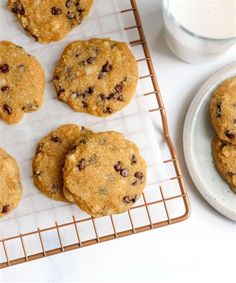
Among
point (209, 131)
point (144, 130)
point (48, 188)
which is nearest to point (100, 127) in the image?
point (144, 130)

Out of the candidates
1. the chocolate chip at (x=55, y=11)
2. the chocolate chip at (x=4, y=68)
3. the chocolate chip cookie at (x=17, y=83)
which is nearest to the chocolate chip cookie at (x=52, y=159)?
the chocolate chip cookie at (x=17, y=83)

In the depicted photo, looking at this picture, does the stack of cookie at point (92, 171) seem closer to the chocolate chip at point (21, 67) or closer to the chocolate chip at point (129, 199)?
the chocolate chip at point (129, 199)

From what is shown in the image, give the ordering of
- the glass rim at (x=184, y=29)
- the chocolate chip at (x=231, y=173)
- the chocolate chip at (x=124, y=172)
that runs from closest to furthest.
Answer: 1. the glass rim at (x=184, y=29)
2. the chocolate chip at (x=124, y=172)
3. the chocolate chip at (x=231, y=173)

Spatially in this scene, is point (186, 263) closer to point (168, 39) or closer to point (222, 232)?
point (222, 232)

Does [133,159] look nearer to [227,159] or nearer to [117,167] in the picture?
[117,167]

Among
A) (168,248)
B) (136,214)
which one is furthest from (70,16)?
(168,248)

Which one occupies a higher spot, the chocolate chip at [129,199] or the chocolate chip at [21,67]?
the chocolate chip at [21,67]
